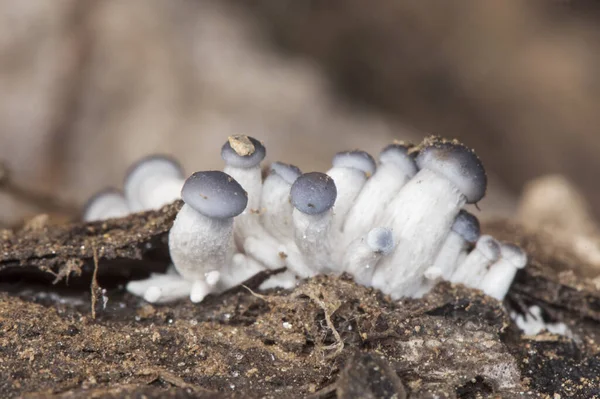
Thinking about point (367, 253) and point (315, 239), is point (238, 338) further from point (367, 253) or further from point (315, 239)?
point (367, 253)

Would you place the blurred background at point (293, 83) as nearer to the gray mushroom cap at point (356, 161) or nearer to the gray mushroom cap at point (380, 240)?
the gray mushroom cap at point (356, 161)

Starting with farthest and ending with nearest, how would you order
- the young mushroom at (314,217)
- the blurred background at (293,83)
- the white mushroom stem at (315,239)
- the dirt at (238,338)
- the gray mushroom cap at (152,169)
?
the blurred background at (293,83) → the gray mushroom cap at (152,169) → the white mushroom stem at (315,239) → the young mushroom at (314,217) → the dirt at (238,338)

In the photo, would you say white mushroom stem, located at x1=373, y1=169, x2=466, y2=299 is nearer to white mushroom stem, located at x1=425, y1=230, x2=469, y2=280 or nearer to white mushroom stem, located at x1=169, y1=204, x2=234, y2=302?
white mushroom stem, located at x1=425, y1=230, x2=469, y2=280

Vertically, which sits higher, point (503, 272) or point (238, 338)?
point (503, 272)

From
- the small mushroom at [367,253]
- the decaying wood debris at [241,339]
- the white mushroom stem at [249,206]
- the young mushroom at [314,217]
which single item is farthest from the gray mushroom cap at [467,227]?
the white mushroom stem at [249,206]

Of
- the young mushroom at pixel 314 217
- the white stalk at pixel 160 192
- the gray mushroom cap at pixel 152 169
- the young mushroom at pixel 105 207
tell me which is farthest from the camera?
the young mushroom at pixel 105 207

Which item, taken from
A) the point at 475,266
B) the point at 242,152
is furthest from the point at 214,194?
the point at 475,266

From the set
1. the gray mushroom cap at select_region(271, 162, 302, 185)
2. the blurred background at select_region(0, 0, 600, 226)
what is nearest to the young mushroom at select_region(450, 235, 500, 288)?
the gray mushroom cap at select_region(271, 162, 302, 185)
